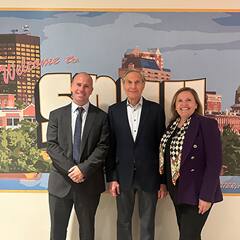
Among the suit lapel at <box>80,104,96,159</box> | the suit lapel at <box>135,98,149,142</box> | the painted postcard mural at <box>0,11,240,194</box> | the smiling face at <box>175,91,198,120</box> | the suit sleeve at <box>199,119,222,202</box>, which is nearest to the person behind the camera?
the suit sleeve at <box>199,119,222,202</box>

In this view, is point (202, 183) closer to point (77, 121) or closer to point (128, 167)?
point (128, 167)

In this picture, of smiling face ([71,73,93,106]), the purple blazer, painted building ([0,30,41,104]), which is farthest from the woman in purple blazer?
painted building ([0,30,41,104])

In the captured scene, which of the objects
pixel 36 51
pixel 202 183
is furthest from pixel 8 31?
pixel 202 183

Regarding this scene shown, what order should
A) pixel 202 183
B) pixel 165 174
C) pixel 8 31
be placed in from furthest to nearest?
pixel 8 31 → pixel 165 174 → pixel 202 183

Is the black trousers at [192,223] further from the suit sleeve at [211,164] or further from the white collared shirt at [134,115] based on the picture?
the white collared shirt at [134,115]

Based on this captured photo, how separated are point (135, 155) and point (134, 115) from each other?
12.8 inches

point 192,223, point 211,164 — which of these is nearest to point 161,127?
point 211,164

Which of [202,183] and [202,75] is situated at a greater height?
[202,75]

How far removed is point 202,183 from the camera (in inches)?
93.8

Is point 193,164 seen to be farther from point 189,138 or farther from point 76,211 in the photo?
point 76,211

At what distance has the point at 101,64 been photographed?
10.0 ft

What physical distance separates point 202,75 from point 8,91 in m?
1.76

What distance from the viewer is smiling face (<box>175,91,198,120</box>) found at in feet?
8.15

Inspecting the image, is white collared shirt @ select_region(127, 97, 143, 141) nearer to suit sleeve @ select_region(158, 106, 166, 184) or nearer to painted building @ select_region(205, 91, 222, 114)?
Result: suit sleeve @ select_region(158, 106, 166, 184)
